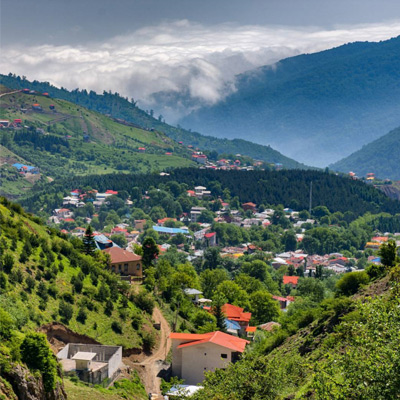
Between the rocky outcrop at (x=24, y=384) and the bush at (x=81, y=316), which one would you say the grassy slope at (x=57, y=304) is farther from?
the rocky outcrop at (x=24, y=384)

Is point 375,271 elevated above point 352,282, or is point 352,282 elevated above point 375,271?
point 375,271

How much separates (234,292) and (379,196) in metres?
107

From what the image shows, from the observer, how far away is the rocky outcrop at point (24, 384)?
17375 mm

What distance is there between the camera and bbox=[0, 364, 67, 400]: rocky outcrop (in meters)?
17.4

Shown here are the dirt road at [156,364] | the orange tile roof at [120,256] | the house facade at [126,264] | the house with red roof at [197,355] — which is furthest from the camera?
the orange tile roof at [120,256]

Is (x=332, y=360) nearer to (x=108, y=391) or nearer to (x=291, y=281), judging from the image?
(x=108, y=391)

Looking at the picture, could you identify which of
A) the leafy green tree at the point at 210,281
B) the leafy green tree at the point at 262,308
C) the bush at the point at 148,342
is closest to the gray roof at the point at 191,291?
the leafy green tree at the point at 262,308

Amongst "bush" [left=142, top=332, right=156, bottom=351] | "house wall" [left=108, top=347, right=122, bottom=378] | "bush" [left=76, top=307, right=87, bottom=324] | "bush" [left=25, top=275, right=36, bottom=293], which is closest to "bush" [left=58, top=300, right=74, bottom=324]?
"bush" [left=76, top=307, right=87, bottom=324]

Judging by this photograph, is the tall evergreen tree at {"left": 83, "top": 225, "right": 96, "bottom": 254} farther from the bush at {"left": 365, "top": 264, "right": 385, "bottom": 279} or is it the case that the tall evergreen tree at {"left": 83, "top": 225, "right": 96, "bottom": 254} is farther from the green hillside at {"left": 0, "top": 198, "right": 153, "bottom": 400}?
the bush at {"left": 365, "top": 264, "right": 385, "bottom": 279}

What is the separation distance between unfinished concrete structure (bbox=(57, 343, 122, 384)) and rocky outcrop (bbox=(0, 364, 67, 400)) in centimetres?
906

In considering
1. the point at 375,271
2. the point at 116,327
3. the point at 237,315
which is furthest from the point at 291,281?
the point at 375,271

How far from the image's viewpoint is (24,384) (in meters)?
17.7

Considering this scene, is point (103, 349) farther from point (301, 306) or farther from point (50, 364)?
point (301, 306)

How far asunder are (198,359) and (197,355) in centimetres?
21
